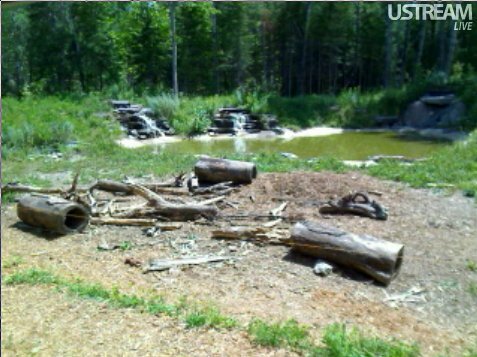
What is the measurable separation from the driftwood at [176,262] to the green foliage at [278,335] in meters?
1.68

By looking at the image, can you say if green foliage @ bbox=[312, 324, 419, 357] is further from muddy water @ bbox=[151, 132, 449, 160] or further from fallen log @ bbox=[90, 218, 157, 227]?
muddy water @ bbox=[151, 132, 449, 160]

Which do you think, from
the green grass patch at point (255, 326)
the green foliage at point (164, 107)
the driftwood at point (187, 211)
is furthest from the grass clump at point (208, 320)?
the green foliage at point (164, 107)

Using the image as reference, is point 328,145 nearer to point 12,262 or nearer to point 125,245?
point 125,245

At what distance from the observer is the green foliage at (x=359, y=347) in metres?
3.37

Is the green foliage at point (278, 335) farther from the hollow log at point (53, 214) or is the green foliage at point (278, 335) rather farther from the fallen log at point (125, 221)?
the hollow log at point (53, 214)

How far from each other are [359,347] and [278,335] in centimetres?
55

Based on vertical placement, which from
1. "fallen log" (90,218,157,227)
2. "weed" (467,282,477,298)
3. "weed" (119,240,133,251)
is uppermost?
"fallen log" (90,218,157,227)

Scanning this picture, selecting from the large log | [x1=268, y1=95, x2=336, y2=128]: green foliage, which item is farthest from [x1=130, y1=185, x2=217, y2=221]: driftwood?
[x1=268, y1=95, x2=336, y2=128]: green foliage

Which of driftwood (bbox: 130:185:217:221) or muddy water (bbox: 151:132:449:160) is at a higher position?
driftwood (bbox: 130:185:217:221)

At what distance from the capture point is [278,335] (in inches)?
143

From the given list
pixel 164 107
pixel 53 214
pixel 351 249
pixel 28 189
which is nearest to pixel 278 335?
pixel 351 249

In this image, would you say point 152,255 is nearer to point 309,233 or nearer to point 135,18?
point 309,233

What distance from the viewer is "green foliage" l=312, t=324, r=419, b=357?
3.37m

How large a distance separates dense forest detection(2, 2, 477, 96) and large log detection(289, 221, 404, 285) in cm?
2173
